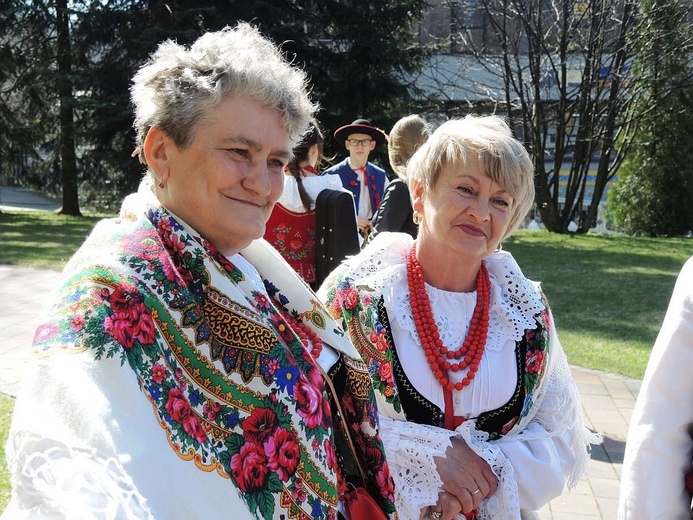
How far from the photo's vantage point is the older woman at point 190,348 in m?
1.21

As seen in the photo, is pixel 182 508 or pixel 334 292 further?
pixel 334 292

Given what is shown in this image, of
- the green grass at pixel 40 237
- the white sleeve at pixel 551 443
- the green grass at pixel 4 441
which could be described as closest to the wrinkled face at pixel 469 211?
the white sleeve at pixel 551 443

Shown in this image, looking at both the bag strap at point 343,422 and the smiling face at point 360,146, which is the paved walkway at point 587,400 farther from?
the smiling face at point 360,146

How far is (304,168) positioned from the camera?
13.5ft

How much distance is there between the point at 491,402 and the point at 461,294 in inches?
14.3

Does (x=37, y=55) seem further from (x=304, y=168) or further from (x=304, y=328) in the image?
(x=304, y=328)

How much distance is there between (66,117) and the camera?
1984 cm

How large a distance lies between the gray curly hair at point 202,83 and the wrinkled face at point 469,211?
804mm

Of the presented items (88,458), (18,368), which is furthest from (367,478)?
(18,368)

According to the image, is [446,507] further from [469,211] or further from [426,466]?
[469,211]

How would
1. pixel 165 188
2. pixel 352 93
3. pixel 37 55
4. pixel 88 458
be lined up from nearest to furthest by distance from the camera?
pixel 88 458, pixel 165 188, pixel 352 93, pixel 37 55

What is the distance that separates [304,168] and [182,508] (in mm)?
2973

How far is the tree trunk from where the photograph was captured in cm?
1808

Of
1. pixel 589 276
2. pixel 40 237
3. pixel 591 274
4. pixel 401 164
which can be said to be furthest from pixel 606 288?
pixel 40 237
